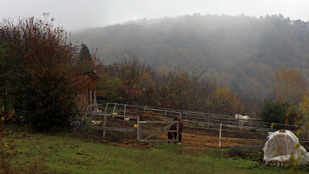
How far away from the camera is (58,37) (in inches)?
882

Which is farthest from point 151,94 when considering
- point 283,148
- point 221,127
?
point 283,148

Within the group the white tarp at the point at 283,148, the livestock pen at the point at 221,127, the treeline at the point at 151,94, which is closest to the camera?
the white tarp at the point at 283,148

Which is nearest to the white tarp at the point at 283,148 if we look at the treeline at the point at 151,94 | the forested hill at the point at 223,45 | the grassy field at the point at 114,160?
the grassy field at the point at 114,160

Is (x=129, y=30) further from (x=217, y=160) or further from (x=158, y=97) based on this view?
(x=217, y=160)

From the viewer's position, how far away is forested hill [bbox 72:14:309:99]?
104 metres

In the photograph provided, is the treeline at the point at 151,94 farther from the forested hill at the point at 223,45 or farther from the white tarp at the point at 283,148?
the forested hill at the point at 223,45

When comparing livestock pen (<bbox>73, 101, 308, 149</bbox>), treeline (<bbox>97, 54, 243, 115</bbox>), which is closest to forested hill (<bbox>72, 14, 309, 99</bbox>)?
treeline (<bbox>97, 54, 243, 115</bbox>)

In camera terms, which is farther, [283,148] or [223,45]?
[223,45]

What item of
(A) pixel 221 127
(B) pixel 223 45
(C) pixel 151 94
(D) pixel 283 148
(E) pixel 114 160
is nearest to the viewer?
(E) pixel 114 160

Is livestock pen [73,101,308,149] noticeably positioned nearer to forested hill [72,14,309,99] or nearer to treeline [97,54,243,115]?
treeline [97,54,243,115]

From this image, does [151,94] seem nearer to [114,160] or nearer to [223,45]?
[114,160]

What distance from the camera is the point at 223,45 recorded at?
146 metres

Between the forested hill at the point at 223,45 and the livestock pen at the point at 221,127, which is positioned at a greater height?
the forested hill at the point at 223,45

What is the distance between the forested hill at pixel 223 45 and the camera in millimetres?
104188
